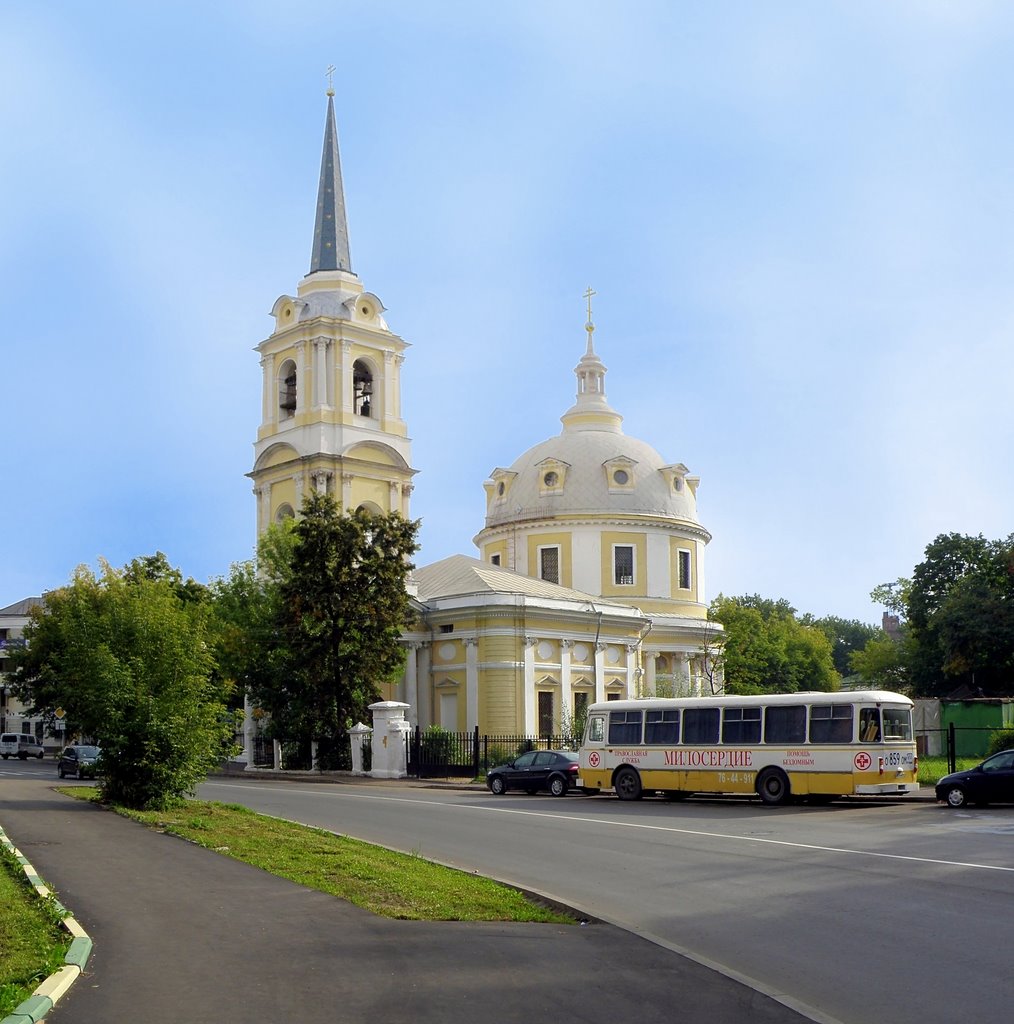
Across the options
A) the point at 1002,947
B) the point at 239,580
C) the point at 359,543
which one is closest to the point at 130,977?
the point at 1002,947

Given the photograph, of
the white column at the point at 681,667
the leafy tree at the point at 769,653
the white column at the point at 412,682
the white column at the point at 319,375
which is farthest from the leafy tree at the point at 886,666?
the white column at the point at 319,375

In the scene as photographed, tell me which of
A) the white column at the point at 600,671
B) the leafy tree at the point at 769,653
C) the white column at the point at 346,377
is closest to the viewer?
the white column at the point at 600,671

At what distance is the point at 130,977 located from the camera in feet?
28.4

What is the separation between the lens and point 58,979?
830cm

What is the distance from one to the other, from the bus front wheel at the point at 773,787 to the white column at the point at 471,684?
1013 inches

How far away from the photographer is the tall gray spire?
2483 inches

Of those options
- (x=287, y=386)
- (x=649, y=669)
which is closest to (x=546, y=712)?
(x=649, y=669)

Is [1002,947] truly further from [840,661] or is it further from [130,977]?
[840,661]

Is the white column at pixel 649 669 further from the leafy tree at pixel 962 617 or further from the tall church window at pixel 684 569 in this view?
the leafy tree at pixel 962 617

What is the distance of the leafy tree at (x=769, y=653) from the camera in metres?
76.4

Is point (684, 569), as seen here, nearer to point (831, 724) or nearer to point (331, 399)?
point (331, 399)

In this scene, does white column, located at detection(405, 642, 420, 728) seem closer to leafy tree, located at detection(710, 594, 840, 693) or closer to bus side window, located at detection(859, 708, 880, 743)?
leafy tree, located at detection(710, 594, 840, 693)

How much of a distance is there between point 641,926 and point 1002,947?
10.3 ft

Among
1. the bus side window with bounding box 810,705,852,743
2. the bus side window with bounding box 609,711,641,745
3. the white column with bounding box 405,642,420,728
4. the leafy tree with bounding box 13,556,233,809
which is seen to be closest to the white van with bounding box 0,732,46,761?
the white column with bounding box 405,642,420,728
